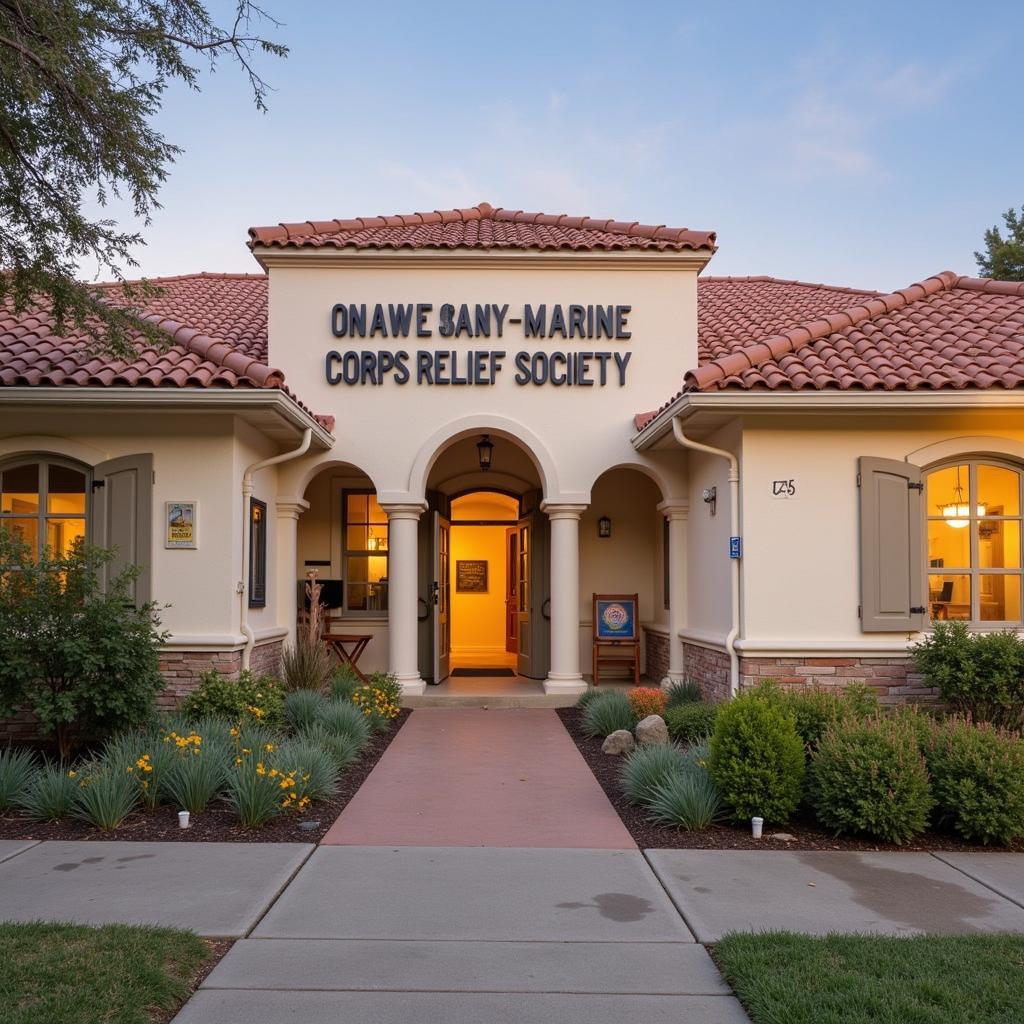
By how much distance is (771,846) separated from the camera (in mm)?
6109

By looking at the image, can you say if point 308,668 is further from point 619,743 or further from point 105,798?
point 105,798

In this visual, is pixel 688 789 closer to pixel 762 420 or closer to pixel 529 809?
pixel 529 809

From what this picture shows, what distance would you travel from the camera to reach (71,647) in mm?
7367

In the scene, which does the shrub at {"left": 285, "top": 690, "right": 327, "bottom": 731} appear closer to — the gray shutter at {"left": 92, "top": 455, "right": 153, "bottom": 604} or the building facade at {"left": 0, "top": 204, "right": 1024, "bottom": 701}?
the building facade at {"left": 0, "top": 204, "right": 1024, "bottom": 701}

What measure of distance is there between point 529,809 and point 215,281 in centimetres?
1247

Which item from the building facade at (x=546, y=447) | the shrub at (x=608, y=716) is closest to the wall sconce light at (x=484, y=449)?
the building facade at (x=546, y=447)

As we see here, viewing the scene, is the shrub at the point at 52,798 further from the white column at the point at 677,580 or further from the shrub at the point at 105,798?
the white column at the point at 677,580

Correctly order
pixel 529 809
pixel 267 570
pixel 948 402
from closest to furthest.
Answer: pixel 529 809 < pixel 948 402 < pixel 267 570

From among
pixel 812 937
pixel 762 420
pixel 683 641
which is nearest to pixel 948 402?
pixel 762 420

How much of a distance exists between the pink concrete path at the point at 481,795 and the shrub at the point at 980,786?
2172mm

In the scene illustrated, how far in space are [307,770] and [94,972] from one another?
10.2 ft

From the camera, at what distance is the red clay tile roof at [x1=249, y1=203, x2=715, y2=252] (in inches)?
476

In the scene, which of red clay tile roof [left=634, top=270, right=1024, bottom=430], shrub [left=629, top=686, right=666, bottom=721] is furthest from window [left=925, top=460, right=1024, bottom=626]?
shrub [left=629, top=686, right=666, bottom=721]

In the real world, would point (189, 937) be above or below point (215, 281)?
below
